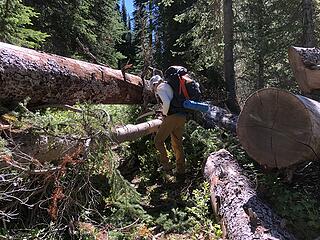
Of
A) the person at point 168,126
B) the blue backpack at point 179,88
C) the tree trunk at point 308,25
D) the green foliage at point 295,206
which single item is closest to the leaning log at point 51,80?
the person at point 168,126

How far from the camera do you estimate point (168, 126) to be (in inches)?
273

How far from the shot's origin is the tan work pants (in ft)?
A: 22.7

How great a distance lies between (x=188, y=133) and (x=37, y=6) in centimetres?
1139

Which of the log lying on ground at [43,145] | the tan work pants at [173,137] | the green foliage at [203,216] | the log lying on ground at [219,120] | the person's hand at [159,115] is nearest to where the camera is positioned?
the log lying on ground at [43,145]

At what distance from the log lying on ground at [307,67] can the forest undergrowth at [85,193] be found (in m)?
2.92

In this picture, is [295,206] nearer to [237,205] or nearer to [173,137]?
[237,205]

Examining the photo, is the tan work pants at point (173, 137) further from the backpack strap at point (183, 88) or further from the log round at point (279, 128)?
the log round at point (279, 128)

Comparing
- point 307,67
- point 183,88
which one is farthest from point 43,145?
point 307,67

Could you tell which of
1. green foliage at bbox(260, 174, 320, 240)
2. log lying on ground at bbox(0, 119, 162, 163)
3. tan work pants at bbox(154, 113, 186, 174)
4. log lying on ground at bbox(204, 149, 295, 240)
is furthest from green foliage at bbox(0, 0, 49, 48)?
green foliage at bbox(260, 174, 320, 240)

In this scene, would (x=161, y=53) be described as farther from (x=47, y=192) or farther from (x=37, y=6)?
(x=47, y=192)

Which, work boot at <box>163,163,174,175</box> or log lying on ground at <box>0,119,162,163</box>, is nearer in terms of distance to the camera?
log lying on ground at <box>0,119,162,163</box>

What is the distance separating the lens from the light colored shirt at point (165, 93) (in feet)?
21.6

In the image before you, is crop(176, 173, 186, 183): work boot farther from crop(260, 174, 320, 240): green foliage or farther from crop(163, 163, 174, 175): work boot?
crop(260, 174, 320, 240): green foliage

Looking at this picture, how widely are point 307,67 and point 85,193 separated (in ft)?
18.3
